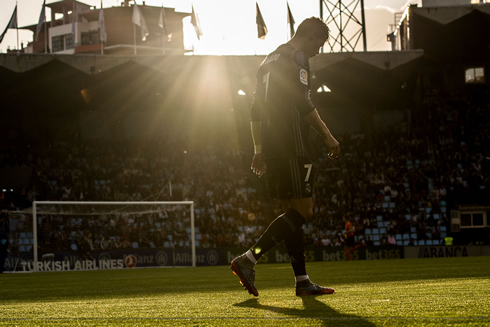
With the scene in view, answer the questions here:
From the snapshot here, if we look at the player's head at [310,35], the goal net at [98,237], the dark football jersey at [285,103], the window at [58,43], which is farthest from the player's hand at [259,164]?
the window at [58,43]

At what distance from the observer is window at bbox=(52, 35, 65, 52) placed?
52.3m

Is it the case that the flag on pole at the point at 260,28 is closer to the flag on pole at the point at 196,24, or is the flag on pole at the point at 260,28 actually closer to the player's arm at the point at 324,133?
the flag on pole at the point at 196,24

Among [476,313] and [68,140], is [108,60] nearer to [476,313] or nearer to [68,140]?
[68,140]

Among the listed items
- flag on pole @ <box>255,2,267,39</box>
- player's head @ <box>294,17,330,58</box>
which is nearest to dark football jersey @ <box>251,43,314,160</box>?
player's head @ <box>294,17,330,58</box>

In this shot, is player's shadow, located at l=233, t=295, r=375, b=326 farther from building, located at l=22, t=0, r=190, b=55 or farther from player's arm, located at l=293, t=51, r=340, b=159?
building, located at l=22, t=0, r=190, b=55

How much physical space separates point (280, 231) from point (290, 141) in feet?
2.17

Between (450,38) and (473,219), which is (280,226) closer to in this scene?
(473,219)

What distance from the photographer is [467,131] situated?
92.0 ft

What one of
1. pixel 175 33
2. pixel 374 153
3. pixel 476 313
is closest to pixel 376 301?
pixel 476 313

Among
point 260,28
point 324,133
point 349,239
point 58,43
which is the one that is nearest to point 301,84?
point 324,133

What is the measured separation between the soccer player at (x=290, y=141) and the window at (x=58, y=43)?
170 ft

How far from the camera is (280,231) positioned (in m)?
4.05

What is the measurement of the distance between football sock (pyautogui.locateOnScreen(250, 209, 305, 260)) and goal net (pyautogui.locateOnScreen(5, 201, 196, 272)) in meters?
13.8

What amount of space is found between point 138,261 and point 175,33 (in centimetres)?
3689
